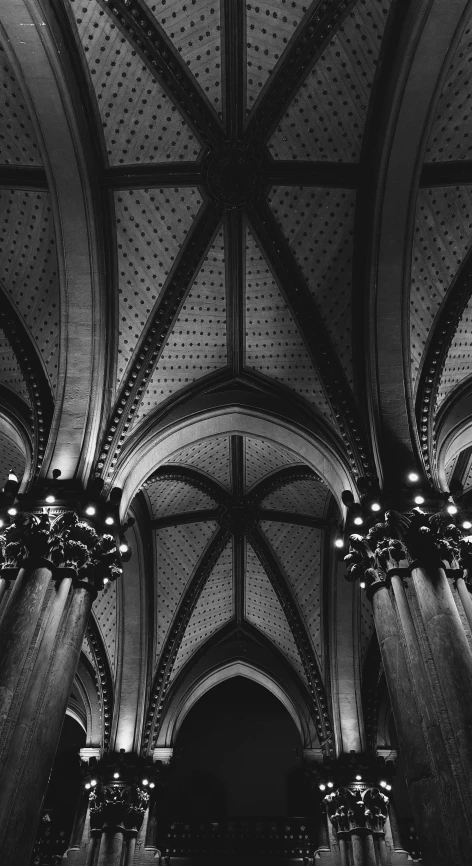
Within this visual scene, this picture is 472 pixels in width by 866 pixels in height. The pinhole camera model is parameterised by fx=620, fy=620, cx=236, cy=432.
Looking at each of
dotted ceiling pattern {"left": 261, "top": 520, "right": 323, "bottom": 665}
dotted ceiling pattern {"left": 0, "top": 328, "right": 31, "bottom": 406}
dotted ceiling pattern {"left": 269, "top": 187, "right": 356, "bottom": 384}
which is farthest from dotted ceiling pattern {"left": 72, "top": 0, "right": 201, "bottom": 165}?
dotted ceiling pattern {"left": 261, "top": 520, "right": 323, "bottom": 665}

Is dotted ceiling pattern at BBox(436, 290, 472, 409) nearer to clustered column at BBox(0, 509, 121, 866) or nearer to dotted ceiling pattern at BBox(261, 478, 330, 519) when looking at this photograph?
dotted ceiling pattern at BBox(261, 478, 330, 519)

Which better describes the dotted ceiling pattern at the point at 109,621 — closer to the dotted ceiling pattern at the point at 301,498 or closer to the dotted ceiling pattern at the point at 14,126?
the dotted ceiling pattern at the point at 301,498

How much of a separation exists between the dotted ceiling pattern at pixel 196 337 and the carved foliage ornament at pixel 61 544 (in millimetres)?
2235

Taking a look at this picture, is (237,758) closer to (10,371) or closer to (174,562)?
(174,562)

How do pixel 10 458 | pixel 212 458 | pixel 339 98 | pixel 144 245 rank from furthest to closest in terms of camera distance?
pixel 212 458, pixel 10 458, pixel 144 245, pixel 339 98

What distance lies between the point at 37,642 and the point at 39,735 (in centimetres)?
72

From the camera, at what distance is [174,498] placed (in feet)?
34.8

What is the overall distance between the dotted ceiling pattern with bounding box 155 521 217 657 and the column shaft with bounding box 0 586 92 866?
17.3ft

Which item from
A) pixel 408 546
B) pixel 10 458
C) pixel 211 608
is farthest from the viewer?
pixel 211 608

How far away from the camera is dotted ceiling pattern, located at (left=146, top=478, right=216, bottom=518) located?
10359 millimetres

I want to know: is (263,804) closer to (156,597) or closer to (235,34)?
(156,597)

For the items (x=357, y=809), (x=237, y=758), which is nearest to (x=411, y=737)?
(x=357, y=809)

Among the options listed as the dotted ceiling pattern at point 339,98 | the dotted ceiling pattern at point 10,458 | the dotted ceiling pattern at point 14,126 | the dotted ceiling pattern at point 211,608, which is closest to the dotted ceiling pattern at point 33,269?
the dotted ceiling pattern at point 14,126

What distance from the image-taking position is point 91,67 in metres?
6.73
